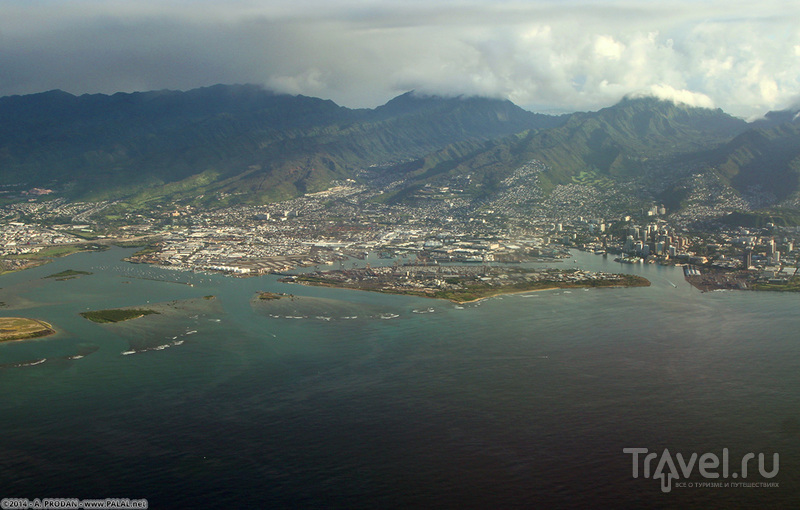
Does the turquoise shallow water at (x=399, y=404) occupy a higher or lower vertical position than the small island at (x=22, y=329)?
lower

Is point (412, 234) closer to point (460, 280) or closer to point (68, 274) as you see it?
point (460, 280)

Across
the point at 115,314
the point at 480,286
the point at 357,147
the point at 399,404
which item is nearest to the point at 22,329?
the point at 115,314

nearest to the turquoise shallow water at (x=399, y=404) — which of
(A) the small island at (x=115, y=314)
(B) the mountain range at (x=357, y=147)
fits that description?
(A) the small island at (x=115, y=314)

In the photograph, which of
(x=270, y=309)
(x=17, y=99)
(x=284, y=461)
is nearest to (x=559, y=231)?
(x=270, y=309)

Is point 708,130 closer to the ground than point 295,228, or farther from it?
farther from it

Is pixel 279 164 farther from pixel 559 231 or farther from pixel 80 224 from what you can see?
pixel 559 231

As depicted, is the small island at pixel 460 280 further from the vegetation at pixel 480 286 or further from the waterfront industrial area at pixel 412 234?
the waterfront industrial area at pixel 412 234
